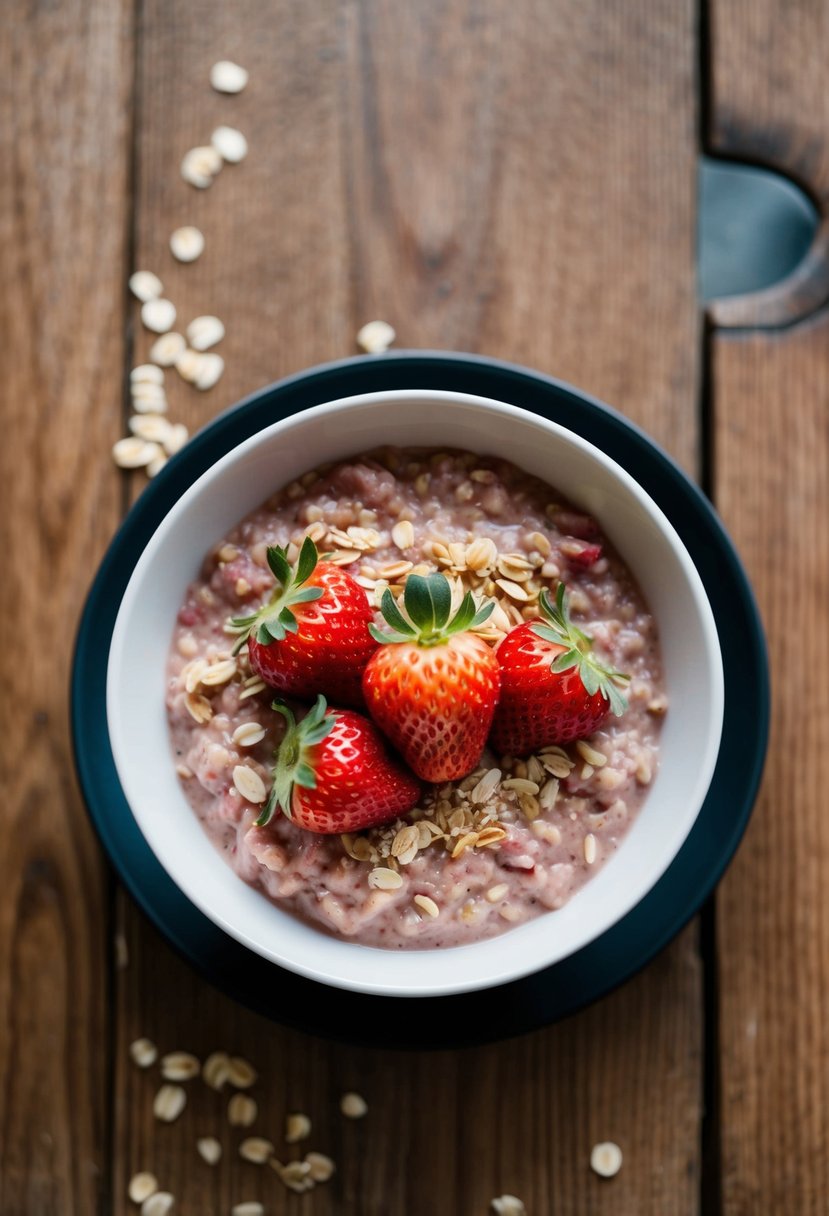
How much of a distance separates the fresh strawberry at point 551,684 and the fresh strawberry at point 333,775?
16 cm

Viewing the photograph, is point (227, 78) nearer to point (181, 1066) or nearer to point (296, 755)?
point (296, 755)

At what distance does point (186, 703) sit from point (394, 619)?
342 mm

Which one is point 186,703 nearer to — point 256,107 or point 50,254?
point 50,254

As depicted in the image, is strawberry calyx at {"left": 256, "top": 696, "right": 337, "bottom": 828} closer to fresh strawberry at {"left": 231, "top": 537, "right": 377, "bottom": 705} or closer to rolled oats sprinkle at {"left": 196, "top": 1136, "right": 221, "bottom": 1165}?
fresh strawberry at {"left": 231, "top": 537, "right": 377, "bottom": 705}

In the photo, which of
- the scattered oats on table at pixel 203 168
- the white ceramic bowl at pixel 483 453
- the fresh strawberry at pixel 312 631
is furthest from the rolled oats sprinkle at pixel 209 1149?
the scattered oats on table at pixel 203 168

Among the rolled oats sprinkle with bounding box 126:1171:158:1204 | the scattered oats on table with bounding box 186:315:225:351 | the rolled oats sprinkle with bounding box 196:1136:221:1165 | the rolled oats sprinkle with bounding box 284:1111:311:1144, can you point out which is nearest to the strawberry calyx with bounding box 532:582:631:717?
the scattered oats on table with bounding box 186:315:225:351

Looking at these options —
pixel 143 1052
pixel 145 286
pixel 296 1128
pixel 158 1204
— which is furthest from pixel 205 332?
pixel 158 1204

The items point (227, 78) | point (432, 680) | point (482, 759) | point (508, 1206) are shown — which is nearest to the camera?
point (432, 680)

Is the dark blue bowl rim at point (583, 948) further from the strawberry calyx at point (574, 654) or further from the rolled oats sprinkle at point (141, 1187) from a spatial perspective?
the rolled oats sprinkle at point (141, 1187)

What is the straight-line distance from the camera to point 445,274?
1832 millimetres

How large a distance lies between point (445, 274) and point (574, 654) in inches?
30.6

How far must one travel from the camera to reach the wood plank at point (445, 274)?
5.77 feet

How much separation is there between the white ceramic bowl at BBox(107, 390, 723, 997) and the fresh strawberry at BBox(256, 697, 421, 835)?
6.5 inches

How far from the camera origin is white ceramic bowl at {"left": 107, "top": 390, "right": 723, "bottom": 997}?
1.41 metres
